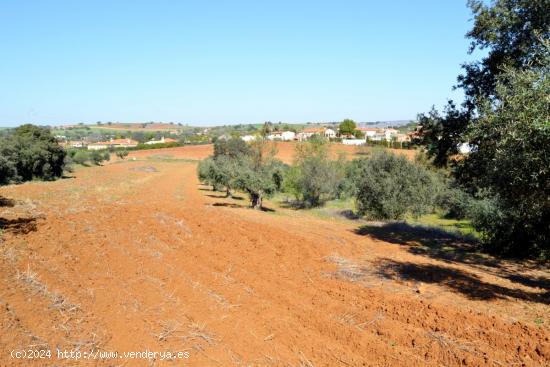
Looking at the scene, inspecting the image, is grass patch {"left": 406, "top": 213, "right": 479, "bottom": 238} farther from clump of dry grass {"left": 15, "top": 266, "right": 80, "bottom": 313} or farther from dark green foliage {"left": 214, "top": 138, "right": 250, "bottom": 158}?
dark green foliage {"left": 214, "top": 138, "right": 250, "bottom": 158}

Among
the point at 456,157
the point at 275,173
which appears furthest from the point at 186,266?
the point at 275,173

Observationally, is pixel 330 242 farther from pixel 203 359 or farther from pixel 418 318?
pixel 203 359

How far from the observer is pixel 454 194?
39.9 metres

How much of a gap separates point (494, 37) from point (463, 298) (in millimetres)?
10768

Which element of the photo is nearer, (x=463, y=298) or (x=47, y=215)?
(x=463, y=298)

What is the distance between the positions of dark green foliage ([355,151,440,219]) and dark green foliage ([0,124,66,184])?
3895 centimetres

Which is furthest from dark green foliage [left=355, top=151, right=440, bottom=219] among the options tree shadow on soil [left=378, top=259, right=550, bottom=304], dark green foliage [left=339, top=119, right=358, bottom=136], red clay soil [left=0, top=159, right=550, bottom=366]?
dark green foliage [left=339, top=119, right=358, bottom=136]

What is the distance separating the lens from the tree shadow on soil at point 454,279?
10.3m

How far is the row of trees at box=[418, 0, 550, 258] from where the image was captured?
891 centimetres

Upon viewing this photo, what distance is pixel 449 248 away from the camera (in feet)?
57.3

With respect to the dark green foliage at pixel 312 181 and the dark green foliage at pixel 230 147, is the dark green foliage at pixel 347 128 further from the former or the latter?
the dark green foliage at pixel 312 181

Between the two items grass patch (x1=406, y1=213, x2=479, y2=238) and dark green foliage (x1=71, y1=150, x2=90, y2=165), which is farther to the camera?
dark green foliage (x1=71, y1=150, x2=90, y2=165)

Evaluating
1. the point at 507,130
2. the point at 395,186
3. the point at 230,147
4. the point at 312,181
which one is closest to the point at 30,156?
the point at 230,147

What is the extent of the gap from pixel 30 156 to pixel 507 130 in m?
52.8
